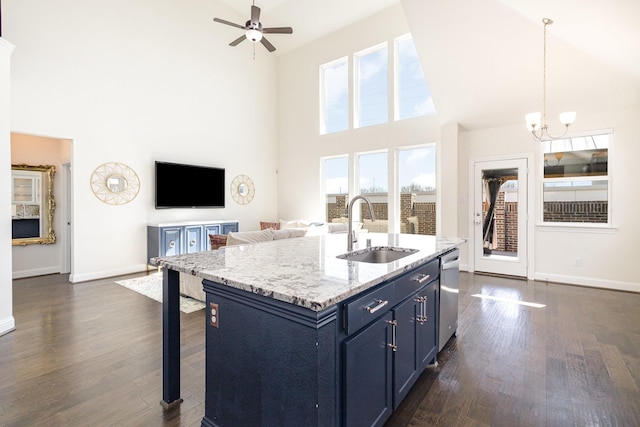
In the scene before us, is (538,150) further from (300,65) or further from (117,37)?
(117,37)

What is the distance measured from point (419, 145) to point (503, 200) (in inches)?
72.6

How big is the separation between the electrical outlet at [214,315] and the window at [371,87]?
19.8ft

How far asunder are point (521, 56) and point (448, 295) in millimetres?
3605

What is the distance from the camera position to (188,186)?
6512mm

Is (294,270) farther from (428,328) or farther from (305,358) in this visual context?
(428,328)

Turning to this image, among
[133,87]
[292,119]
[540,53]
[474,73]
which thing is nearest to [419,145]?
[474,73]

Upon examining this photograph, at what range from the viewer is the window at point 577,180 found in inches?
181

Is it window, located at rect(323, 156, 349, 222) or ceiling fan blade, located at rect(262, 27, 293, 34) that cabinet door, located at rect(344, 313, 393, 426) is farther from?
window, located at rect(323, 156, 349, 222)

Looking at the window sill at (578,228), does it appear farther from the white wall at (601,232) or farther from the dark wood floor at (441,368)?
the dark wood floor at (441,368)

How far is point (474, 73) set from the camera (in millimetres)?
4707

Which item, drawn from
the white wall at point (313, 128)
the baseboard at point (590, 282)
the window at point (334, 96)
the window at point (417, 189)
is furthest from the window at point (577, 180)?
the window at point (334, 96)

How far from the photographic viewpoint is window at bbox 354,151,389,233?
681 cm

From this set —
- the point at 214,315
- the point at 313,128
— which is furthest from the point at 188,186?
the point at 214,315

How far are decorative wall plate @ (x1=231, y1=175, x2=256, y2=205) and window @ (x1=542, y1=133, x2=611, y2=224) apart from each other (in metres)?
6.06
